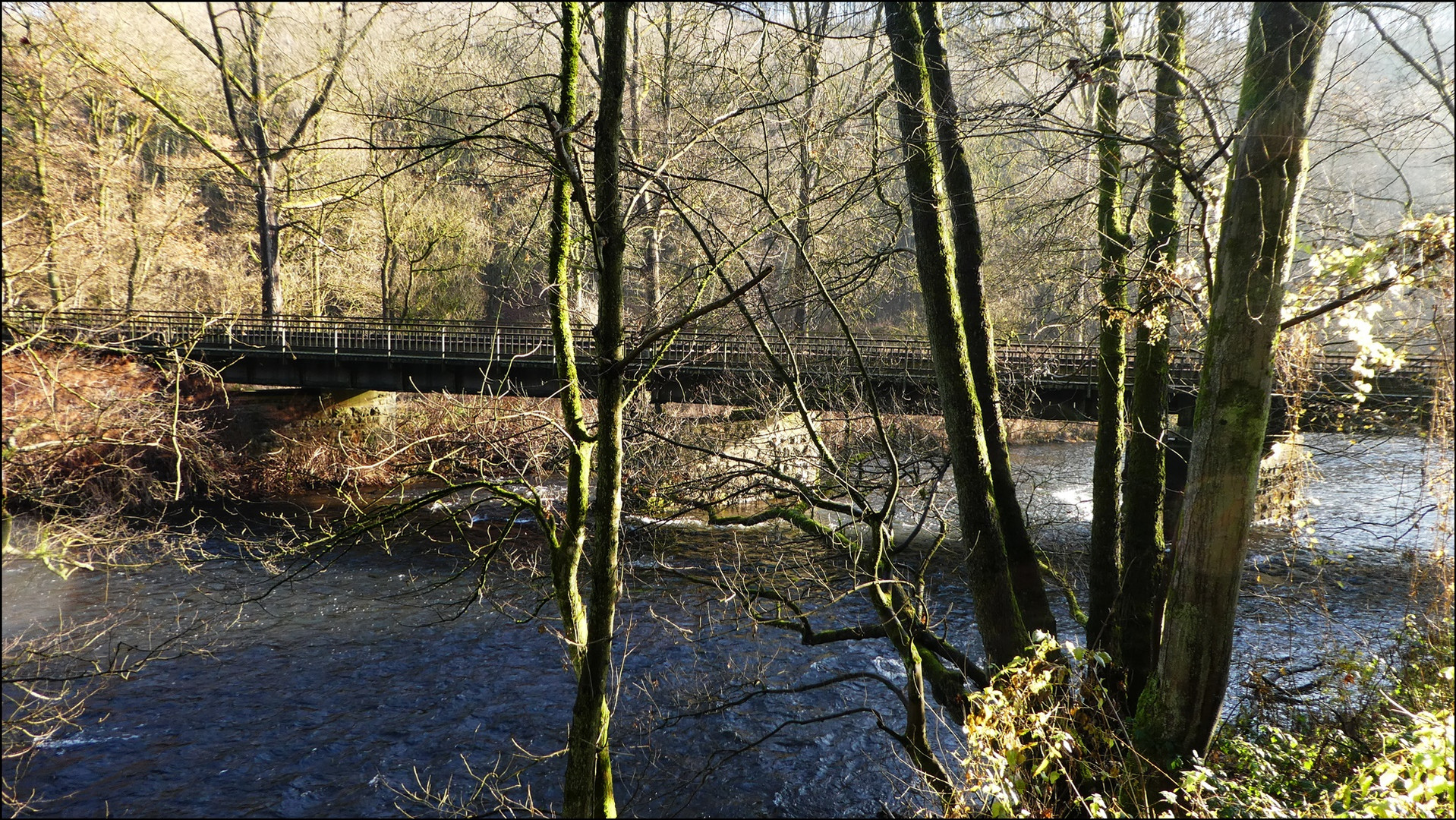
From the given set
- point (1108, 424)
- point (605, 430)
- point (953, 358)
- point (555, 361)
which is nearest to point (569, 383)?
point (605, 430)

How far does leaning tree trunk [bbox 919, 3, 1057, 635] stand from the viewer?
6754mm

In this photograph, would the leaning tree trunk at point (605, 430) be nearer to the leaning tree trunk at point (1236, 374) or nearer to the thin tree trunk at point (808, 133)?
the thin tree trunk at point (808, 133)

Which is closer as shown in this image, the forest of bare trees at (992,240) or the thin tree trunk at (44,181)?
the forest of bare trees at (992,240)

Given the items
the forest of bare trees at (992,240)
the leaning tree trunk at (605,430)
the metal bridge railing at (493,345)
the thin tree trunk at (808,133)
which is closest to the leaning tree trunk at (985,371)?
the forest of bare trees at (992,240)

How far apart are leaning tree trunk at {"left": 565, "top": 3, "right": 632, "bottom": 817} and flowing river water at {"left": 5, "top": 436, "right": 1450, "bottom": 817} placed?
820mm

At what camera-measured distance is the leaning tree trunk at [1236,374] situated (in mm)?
4602

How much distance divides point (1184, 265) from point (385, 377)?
61.2 ft

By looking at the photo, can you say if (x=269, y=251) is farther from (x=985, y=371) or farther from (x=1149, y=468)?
(x=1149, y=468)

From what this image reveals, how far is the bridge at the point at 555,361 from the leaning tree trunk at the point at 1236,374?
1.80 metres

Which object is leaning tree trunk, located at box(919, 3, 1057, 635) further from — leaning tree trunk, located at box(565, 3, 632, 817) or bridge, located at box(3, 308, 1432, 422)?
leaning tree trunk, located at box(565, 3, 632, 817)

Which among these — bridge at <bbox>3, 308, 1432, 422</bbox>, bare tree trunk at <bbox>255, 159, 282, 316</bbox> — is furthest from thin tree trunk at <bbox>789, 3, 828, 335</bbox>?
bare tree trunk at <bbox>255, 159, 282, 316</bbox>

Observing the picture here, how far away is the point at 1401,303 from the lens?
4.85m

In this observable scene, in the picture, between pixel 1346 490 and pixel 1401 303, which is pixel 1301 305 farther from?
pixel 1346 490

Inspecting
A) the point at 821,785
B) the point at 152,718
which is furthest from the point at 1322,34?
the point at 152,718
